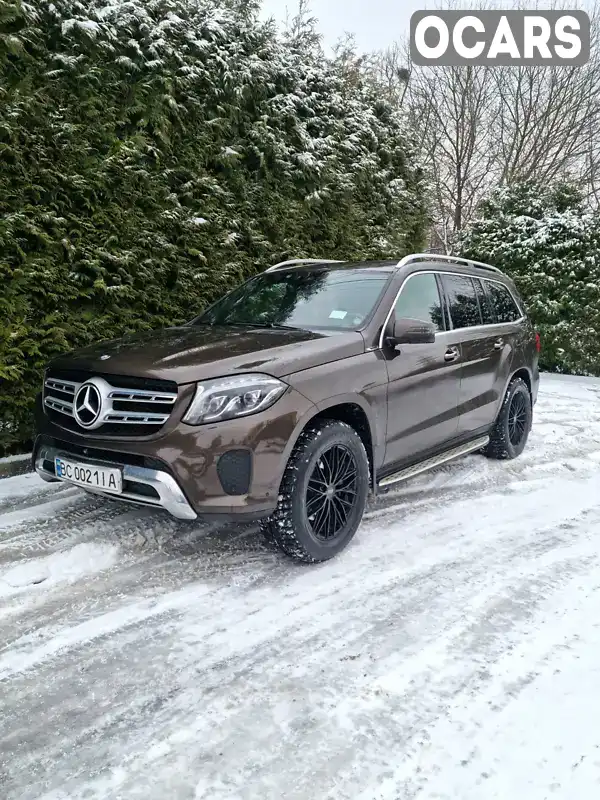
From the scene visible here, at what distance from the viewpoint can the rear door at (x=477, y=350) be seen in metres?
4.75

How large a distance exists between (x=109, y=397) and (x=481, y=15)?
61.4 ft

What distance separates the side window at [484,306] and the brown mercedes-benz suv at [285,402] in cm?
40

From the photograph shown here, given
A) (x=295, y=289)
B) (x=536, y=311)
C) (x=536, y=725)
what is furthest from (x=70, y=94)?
(x=536, y=311)

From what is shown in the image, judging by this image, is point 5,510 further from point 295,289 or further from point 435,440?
point 435,440

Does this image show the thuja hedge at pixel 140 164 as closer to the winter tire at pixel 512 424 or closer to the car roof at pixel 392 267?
the car roof at pixel 392 267

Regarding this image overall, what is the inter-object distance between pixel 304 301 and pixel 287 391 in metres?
1.21

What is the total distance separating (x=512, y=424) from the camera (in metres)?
5.66

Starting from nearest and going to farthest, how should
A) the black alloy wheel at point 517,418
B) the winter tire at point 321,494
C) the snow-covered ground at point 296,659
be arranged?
the snow-covered ground at point 296,659, the winter tire at point 321,494, the black alloy wheel at point 517,418

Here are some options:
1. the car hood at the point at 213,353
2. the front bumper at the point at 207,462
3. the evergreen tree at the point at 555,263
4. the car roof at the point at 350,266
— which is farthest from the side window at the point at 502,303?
the evergreen tree at the point at 555,263

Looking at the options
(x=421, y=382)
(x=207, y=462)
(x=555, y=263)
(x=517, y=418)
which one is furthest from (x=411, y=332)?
(x=555, y=263)

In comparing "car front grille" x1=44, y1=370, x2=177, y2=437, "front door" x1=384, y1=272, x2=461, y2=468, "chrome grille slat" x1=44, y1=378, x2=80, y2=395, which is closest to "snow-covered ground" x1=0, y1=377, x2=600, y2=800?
"front door" x1=384, y1=272, x2=461, y2=468

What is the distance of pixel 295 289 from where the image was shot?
4477 mm

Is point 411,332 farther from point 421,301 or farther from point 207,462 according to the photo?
point 207,462

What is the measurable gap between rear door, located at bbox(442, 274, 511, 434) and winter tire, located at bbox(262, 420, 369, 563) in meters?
1.41
